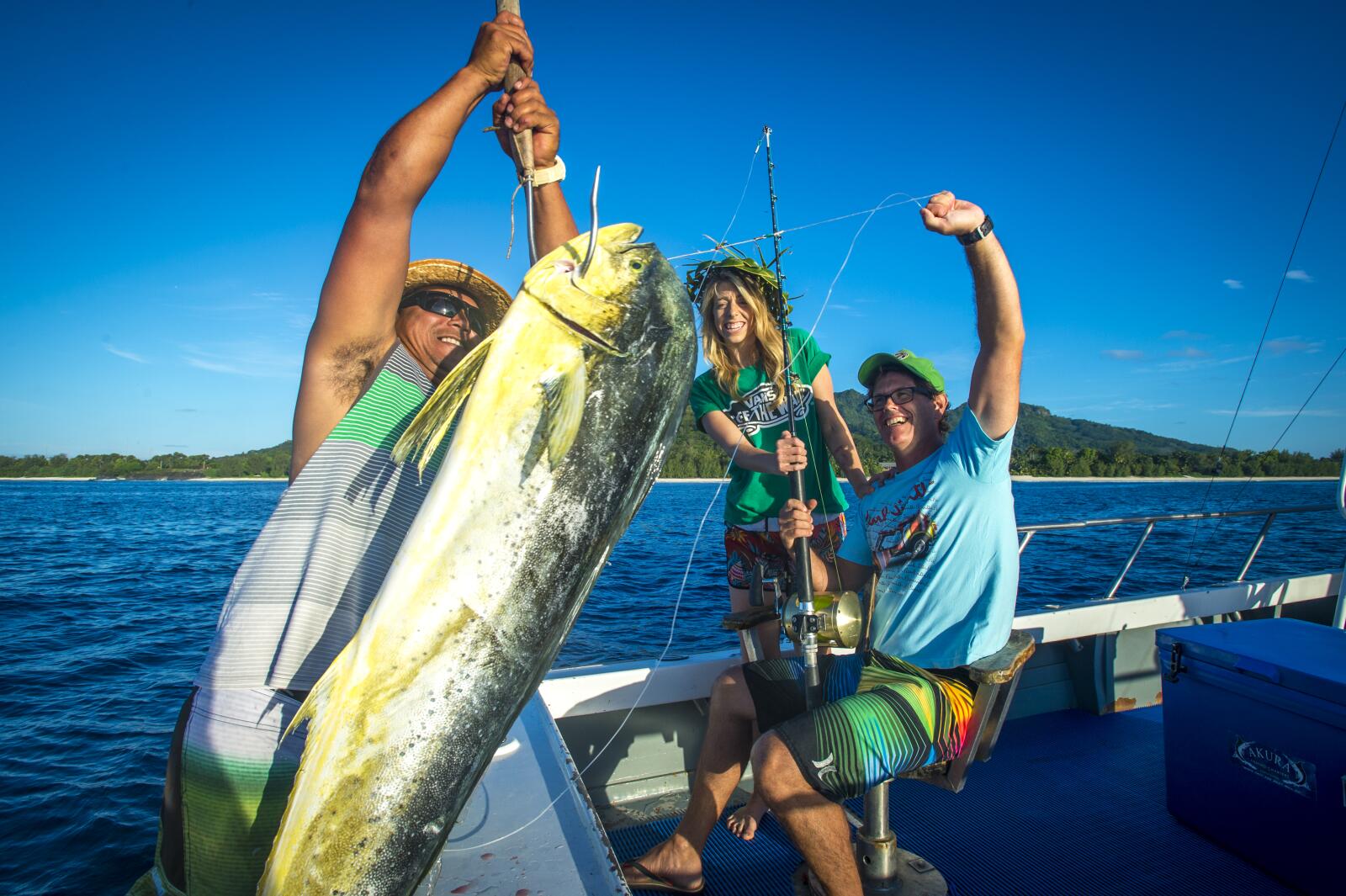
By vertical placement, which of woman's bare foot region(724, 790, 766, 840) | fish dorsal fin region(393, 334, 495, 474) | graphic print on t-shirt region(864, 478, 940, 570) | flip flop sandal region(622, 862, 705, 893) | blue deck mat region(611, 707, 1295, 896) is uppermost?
fish dorsal fin region(393, 334, 495, 474)

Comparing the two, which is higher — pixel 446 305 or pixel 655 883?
pixel 446 305

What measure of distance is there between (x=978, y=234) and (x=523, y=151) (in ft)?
5.70

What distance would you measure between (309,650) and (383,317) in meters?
0.86

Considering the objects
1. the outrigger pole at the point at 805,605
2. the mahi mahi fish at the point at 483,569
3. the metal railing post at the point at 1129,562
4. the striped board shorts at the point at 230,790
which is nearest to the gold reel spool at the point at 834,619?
the outrigger pole at the point at 805,605

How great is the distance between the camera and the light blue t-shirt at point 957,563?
9.08ft

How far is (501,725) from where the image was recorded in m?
1.55

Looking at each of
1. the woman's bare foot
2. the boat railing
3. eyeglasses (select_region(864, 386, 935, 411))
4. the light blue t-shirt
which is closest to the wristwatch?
the light blue t-shirt

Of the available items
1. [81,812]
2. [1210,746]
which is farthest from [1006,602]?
[81,812]

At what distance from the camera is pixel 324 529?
1668 mm

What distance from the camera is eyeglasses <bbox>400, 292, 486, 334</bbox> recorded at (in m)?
2.11

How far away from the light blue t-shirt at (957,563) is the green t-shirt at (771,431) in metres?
0.83

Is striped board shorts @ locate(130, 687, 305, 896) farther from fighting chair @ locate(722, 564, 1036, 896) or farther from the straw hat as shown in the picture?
fighting chair @ locate(722, 564, 1036, 896)

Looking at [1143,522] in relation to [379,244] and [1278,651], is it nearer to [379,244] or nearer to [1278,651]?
[1278,651]

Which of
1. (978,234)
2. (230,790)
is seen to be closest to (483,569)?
(230,790)
